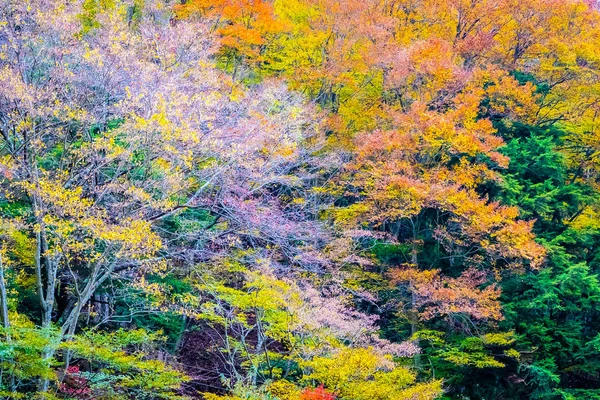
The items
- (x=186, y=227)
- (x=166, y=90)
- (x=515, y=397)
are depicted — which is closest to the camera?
(x=166, y=90)

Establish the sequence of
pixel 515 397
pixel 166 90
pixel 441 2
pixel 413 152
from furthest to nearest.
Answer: pixel 441 2 < pixel 413 152 < pixel 515 397 < pixel 166 90

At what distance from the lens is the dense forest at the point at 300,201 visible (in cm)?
848

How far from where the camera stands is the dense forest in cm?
848

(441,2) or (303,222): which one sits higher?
(441,2)

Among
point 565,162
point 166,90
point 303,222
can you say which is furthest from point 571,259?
point 166,90

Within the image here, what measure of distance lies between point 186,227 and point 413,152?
636 cm

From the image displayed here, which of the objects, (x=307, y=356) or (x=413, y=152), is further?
(x=413, y=152)

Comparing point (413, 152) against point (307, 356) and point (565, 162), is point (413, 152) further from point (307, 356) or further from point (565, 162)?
point (307, 356)

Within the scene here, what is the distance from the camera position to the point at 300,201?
1448 centimetres

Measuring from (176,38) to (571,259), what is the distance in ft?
37.3

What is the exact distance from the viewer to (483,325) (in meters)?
13.9

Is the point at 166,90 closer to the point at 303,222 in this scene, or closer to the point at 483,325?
the point at 303,222

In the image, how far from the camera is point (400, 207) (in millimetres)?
14398

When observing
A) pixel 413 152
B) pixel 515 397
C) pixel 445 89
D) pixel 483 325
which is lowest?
pixel 515 397
